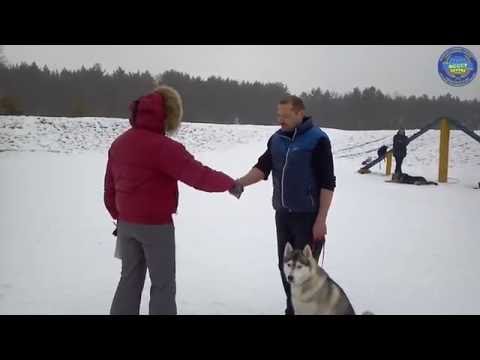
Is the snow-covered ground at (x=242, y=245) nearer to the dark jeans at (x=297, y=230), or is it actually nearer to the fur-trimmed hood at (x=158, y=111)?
the dark jeans at (x=297, y=230)

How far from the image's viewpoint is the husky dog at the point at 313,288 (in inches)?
84.7

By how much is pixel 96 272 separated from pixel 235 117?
25.5ft

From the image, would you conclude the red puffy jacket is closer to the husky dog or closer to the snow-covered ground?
the husky dog

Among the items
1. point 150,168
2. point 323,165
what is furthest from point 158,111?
point 323,165

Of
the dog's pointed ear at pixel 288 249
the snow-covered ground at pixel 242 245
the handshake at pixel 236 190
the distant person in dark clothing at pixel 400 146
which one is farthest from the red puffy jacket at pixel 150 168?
the distant person in dark clothing at pixel 400 146

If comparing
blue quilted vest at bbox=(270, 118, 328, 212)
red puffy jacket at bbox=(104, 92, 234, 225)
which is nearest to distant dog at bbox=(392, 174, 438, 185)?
blue quilted vest at bbox=(270, 118, 328, 212)

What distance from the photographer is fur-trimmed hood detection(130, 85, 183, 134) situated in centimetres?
188

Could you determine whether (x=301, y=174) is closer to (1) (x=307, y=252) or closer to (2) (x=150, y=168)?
(1) (x=307, y=252)

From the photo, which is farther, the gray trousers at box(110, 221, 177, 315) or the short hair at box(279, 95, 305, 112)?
the short hair at box(279, 95, 305, 112)

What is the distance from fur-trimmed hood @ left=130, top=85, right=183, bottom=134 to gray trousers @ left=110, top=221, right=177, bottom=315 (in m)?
0.49

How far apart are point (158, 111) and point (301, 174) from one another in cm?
84

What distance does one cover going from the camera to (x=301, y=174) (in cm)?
220
